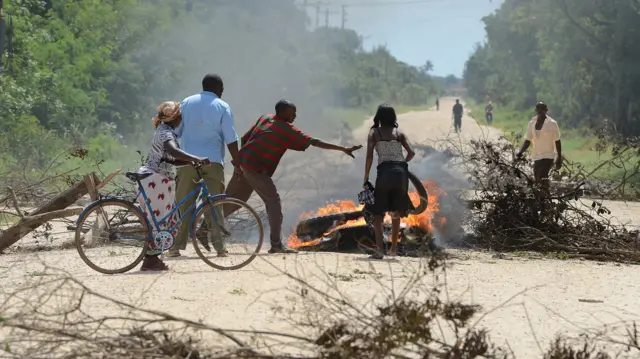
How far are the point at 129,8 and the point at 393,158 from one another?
24654 mm

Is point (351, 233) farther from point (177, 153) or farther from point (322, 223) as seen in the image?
point (177, 153)

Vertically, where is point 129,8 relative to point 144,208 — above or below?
above

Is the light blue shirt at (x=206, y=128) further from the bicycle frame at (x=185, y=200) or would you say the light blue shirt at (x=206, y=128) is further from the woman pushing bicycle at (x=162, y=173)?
the woman pushing bicycle at (x=162, y=173)

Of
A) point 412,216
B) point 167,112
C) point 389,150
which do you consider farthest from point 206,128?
point 412,216

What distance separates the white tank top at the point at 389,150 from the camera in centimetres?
1023

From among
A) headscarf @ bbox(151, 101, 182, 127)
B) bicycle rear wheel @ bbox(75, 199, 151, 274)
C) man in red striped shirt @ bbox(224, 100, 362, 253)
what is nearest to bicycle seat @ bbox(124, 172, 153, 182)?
bicycle rear wheel @ bbox(75, 199, 151, 274)

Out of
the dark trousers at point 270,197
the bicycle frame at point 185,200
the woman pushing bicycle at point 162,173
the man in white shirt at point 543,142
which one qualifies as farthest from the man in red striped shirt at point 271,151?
the man in white shirt at point 543,142

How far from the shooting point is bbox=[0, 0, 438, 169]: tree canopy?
24.2 metres

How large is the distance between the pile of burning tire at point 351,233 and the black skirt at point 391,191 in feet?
2.51

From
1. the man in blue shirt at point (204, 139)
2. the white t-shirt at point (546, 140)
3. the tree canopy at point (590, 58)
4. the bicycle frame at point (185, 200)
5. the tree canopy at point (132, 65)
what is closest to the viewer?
the bicycle frame at point (185, 200)

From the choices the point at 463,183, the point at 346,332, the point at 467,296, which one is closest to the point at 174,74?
the point at 463,183

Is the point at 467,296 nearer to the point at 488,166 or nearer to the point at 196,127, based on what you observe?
the point at 196,127

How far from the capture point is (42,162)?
2172 centimetres

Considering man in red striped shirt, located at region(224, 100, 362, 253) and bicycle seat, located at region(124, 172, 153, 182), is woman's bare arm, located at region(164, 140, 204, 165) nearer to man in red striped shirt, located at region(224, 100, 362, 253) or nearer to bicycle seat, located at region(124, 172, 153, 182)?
bicycle seat, located at region(124, 172, 153, 182)
